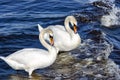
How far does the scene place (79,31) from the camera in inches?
563

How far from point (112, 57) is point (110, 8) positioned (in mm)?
4871

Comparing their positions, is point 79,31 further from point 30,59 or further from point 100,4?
point 30,59

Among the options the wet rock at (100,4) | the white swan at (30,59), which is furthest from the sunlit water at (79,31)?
the white swan at (30,59)

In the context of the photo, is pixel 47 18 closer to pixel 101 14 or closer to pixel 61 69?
pixel 101 14

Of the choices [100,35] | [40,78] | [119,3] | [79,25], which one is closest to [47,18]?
[79,25]

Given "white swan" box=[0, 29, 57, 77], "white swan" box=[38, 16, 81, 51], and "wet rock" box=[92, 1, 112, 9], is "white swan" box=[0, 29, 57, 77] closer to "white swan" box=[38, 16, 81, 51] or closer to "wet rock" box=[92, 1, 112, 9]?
"white swan" box=[38, 16, 81, 51]

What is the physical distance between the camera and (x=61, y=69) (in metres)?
11.8

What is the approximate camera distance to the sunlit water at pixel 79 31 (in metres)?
11.5

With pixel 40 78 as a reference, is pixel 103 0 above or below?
above

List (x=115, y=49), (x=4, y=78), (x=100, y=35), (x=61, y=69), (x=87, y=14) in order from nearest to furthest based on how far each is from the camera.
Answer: (x=4, y=78) → (x=61, y=69) → (x=115, y=49) → (x=100, y=35) → (x=87, y=14)

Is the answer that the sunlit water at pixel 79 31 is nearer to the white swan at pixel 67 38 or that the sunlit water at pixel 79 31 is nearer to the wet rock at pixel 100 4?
the wet rock at pixel 100 4

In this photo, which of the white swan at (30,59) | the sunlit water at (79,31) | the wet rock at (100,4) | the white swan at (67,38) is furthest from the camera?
the wet rock at (100,4)

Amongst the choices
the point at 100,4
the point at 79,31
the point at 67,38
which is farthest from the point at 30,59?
the point at 100,4

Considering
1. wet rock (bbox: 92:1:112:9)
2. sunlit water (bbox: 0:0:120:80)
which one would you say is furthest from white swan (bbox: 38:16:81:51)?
wet rock (bbox: 92:1:112:9)
